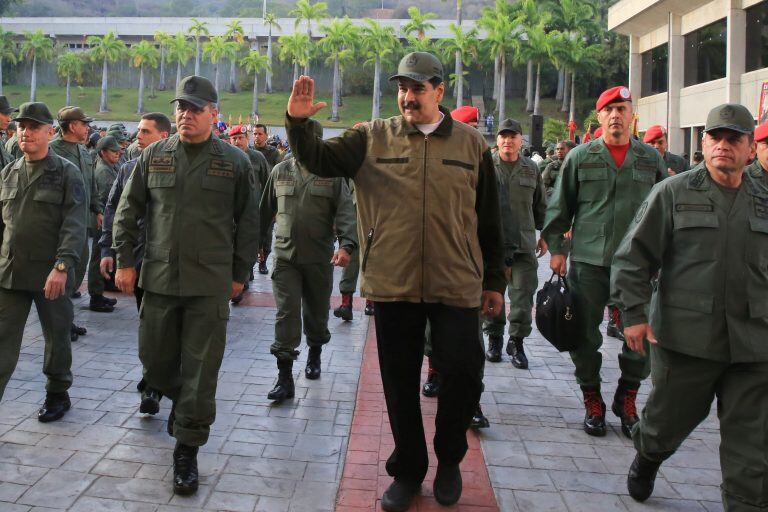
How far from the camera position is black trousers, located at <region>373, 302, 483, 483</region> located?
11.7 feet

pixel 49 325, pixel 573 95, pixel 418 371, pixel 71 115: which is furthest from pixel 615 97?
pixel 573 95

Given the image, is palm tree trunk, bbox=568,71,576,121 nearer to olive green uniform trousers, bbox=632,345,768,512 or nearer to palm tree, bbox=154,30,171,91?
palm tree, bbox=154,30,171,91

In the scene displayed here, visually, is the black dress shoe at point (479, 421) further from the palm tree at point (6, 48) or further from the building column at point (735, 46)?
the palm tree at point (6, 48)

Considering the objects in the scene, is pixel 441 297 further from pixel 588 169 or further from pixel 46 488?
pixel 46 488

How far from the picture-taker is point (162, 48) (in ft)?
262

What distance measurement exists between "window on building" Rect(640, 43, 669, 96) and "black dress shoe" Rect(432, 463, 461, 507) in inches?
1344

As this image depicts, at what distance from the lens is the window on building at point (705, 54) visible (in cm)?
2856

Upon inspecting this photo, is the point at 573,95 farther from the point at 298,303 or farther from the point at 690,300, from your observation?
the point at 690,300

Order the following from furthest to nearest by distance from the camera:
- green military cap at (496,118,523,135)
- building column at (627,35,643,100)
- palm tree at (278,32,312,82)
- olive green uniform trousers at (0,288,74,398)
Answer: palm tree at (278,32,312,82), building column at (627,35,643,100), green military cap at (496,118,523,135), olive green uniform trousers at (0,288,74,398)

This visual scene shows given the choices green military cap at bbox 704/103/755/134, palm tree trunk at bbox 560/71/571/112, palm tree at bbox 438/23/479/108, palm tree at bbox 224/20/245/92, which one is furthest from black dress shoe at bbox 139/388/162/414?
palm tree at bbox 224/20/245/92

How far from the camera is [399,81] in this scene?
138 inches

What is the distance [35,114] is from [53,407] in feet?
6.47

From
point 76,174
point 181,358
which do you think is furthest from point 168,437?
point 76,174

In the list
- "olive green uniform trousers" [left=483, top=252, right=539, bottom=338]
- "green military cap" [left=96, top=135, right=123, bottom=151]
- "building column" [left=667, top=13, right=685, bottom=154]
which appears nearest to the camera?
"olive green uniform trousers" [left=483, top=252, right=539, bottom=338]
